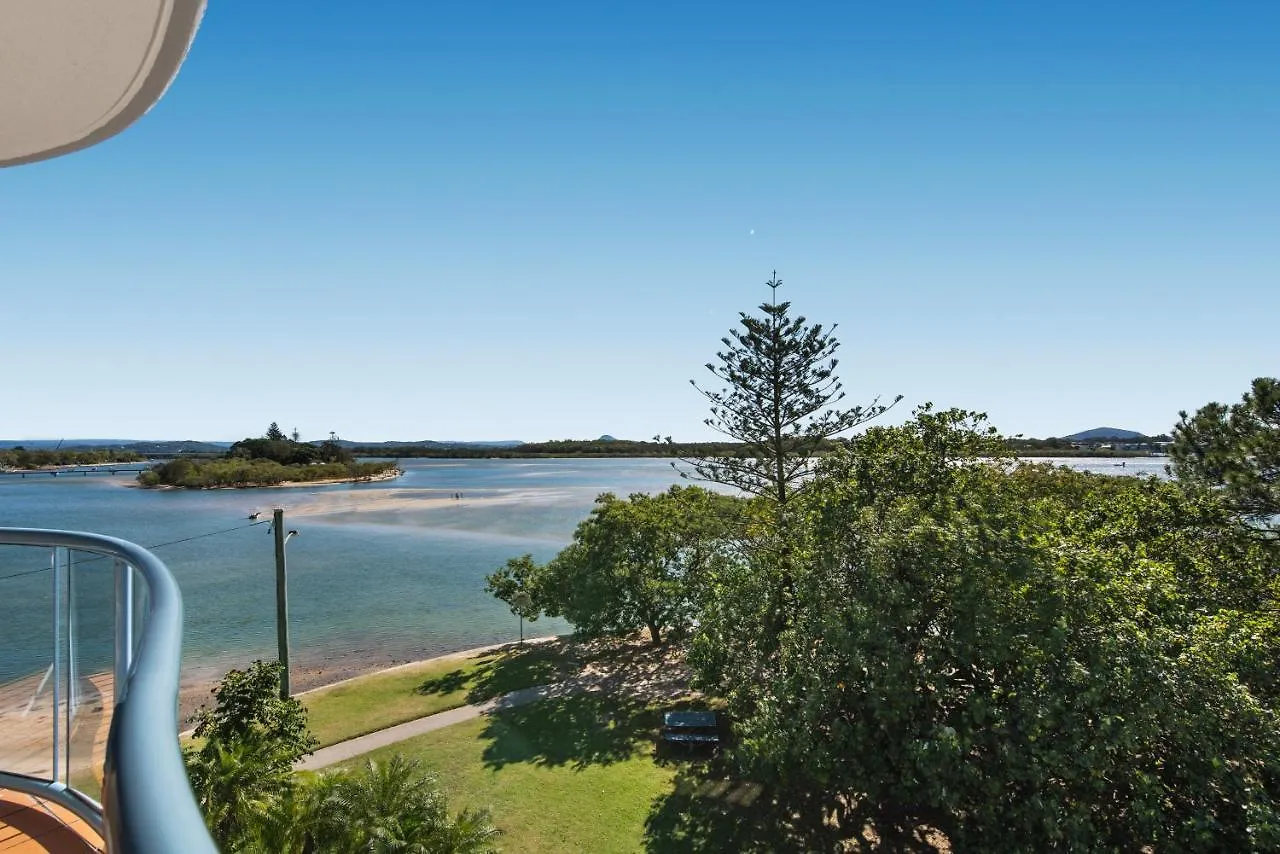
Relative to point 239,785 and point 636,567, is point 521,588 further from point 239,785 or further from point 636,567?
point 239,785

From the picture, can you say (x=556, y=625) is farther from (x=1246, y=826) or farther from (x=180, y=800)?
(x=180, y=800)

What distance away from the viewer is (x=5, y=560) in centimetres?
348

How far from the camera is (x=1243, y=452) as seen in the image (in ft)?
39.5

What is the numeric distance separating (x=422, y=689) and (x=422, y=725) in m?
2.37

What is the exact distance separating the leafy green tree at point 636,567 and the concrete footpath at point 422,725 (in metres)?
2.08

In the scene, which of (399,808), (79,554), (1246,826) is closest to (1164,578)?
(1246,826)

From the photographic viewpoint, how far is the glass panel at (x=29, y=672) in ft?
10.7

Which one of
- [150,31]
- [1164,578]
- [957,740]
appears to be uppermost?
[150,31]

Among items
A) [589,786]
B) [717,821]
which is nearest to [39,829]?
[717,821]

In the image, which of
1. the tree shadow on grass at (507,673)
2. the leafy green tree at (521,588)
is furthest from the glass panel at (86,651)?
the leafy green tree at (521,588)

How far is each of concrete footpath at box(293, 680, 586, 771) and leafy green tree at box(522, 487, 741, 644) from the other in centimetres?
208

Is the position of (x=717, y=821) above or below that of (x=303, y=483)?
below

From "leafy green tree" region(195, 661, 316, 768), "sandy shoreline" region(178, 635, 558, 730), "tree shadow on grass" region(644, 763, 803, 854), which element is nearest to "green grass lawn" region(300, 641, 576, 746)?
"sandy shoreline" region(178, 635, 558, 730)

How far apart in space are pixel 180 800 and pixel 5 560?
3.90 meters
